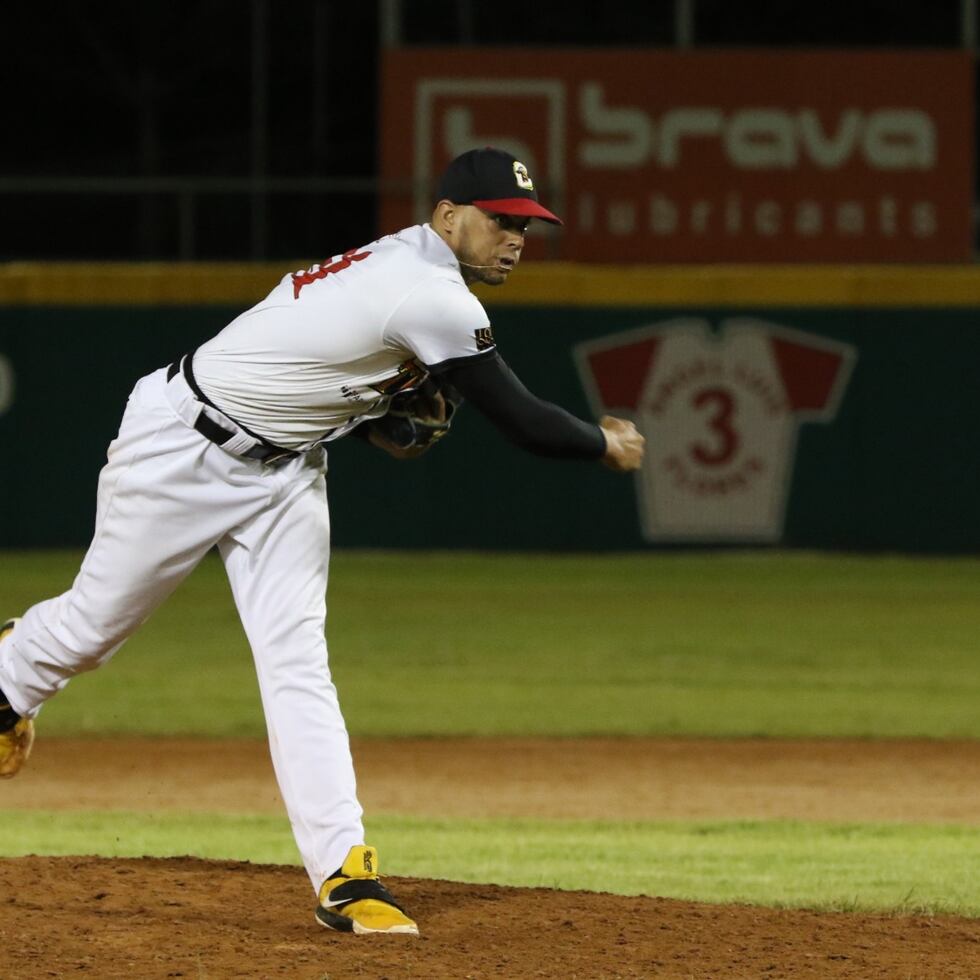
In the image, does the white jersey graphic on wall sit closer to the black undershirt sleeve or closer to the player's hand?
the player's hand

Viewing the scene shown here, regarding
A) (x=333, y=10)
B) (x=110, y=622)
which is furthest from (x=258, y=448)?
(x=333, y=10)

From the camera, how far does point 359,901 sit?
432 cm

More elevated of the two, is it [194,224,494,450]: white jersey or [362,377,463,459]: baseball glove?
[194,224,494,450]: white jersey

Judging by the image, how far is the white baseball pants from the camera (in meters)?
4.37

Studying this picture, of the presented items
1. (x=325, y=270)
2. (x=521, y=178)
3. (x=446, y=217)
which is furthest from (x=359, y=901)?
(x=521, y=178)

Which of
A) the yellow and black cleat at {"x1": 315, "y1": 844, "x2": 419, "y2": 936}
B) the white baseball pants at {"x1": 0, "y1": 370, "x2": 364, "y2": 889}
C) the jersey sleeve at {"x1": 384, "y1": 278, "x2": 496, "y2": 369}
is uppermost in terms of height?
the jersey sleeve at {"x1": 384, "y1": 278, "x2": 496, "y2": 369}

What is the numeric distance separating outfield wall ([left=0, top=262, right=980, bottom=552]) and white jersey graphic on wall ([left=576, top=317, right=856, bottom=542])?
14mm

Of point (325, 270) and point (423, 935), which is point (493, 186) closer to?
point (325, 270)

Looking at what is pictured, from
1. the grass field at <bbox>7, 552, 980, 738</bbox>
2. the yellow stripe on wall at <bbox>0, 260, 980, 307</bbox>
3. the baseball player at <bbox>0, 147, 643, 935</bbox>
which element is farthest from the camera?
the yellow stripe on wall at <bbox>0, 260, 980, 307</bbox>

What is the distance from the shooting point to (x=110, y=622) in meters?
4.50

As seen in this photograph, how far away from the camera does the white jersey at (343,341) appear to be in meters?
4.23

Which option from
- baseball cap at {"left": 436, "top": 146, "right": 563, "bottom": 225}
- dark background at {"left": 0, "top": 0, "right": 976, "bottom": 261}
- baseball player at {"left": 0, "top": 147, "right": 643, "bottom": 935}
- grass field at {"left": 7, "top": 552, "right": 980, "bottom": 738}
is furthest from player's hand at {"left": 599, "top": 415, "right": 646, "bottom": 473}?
dark background at {"left": 0, "top": 0, "right": 976, "bottom": 261}

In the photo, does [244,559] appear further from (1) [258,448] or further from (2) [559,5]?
(2) [559,5]

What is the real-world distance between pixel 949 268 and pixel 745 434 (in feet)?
6.23
